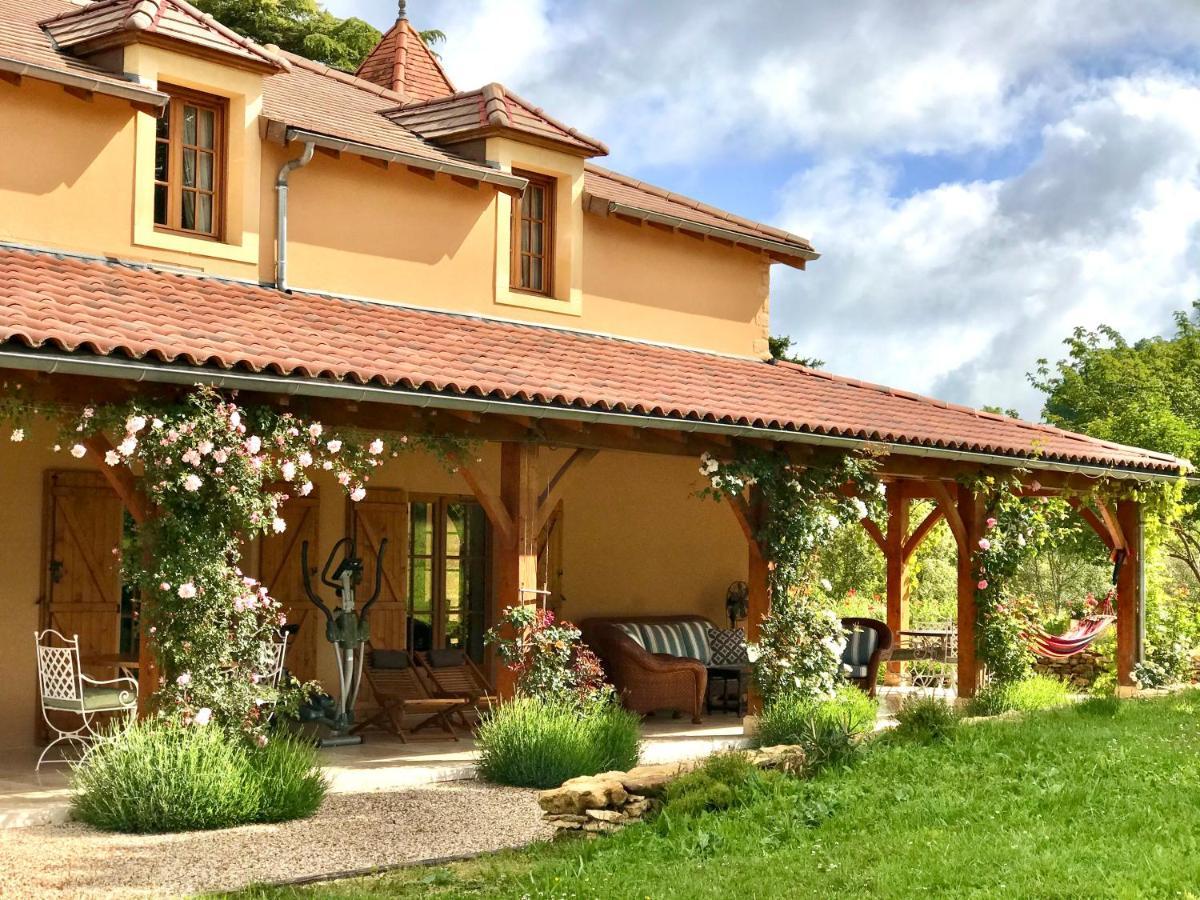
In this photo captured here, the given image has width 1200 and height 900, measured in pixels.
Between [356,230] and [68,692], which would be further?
[356,230]

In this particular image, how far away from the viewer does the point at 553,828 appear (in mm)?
8375

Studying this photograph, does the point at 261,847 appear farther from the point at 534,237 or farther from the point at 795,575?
the point at 534,237

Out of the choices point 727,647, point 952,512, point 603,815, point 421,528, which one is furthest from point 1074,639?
point 603,815

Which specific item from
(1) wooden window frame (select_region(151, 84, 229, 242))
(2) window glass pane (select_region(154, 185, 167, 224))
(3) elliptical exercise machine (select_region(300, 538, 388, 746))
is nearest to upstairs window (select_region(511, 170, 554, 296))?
(1) wooden window frame (select_region(151, 84, 229, 242))

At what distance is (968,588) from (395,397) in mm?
6856

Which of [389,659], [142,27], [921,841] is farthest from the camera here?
[389,659]

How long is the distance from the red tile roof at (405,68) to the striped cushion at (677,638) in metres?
6.29

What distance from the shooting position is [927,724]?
968 cm

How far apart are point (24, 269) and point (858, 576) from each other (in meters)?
14.4

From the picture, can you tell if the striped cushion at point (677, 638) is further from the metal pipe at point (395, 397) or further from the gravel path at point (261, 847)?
the gravel path at point (261, 847)

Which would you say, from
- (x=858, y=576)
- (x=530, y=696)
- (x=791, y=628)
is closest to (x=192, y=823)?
(x=530, y=696)

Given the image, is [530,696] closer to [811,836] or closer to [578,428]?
[578,428]

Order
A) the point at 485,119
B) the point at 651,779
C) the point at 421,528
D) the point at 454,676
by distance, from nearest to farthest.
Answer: the point at 651,779, the point at 454,676, the point at 485,119, the point at 421,528

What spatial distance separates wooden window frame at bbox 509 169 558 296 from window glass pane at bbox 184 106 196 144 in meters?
3.27
